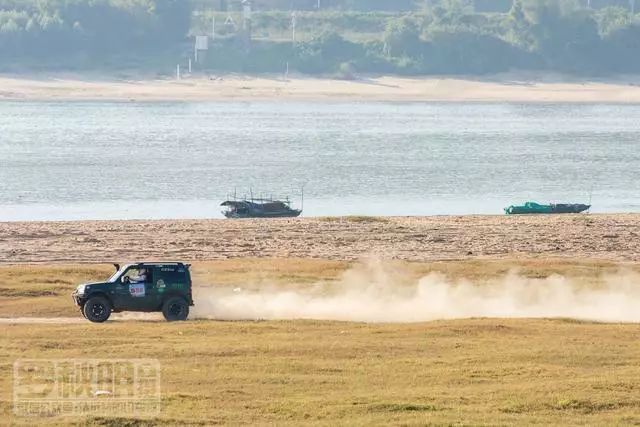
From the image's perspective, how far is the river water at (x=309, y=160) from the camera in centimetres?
9125

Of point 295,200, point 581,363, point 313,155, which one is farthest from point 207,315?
point 313,155

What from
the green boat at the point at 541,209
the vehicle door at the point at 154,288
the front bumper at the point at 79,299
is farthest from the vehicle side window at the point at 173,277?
the green boat at the point at 541,209

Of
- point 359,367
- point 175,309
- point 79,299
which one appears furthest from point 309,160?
point 359,367

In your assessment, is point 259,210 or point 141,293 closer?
point 141,293

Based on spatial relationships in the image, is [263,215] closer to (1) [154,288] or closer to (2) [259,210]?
(2) [259,210]

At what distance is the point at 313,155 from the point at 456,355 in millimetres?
96911

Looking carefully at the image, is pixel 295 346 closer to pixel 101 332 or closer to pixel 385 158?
pixel 101 332

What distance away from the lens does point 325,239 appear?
61.8 meters

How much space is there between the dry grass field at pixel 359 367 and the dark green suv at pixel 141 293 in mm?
663

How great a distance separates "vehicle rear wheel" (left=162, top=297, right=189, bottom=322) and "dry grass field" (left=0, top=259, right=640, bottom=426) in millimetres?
688

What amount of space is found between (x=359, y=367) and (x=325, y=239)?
30805 mm

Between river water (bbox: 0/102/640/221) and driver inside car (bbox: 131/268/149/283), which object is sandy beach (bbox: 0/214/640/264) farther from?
driver inside car (bbox: 131/268/149/283)

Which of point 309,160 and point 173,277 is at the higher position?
point 173,277

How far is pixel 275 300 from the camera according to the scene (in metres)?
43.5
